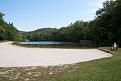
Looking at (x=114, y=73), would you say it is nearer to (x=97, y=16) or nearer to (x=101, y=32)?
(x=101, y=32)

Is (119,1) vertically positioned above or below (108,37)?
above

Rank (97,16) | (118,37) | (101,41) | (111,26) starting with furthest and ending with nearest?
(97,16)
(101,41)
(111,26)
(118,37)

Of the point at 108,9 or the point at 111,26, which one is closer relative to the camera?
the point at 111,26

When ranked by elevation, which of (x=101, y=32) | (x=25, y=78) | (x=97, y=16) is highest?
(x=97, y=16)

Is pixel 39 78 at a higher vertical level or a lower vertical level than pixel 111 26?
lower

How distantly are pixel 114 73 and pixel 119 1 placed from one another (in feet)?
151

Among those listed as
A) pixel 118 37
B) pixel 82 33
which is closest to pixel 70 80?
pixel 118 37

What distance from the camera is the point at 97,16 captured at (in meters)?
65.1

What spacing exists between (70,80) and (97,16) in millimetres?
56044

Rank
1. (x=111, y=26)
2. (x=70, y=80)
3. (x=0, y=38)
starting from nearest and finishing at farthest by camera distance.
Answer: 1. (x=70, y=80)
2. (x=111, y=26)
3. (x=0, y=38)

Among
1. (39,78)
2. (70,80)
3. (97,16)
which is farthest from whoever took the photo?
(97,16)

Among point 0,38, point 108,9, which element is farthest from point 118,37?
point 0,38

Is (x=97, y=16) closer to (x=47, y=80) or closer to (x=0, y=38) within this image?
(x=0, y=38)

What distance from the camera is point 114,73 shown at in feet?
37.9
